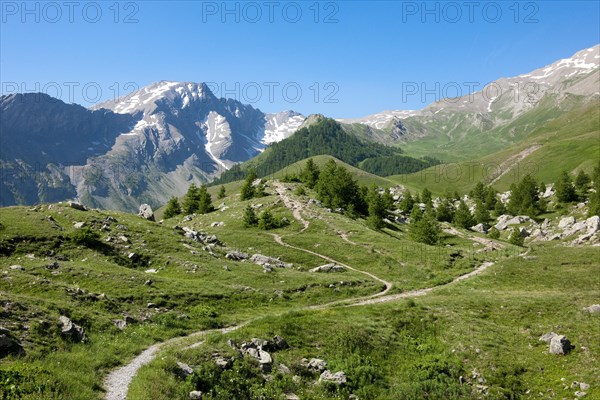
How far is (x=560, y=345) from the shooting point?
2133cm

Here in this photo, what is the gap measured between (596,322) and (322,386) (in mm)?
19056

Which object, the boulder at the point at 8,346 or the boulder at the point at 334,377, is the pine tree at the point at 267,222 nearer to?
the boulder at the point at 334,377

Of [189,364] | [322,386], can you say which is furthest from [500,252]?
[189,364]

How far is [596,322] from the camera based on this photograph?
958 inches

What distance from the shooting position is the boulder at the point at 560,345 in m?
21.3

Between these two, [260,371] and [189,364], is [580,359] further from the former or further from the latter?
[189,364]

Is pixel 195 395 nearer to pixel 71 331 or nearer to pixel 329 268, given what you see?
pixel 71 331

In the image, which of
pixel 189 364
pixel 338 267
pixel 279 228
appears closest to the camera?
pixel 189 364

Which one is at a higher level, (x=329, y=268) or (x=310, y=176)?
(x=310, y=176)

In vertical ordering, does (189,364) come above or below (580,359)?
above

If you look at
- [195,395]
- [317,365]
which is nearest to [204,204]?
[317,365]

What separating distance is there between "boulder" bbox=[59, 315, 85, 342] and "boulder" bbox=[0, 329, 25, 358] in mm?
2344

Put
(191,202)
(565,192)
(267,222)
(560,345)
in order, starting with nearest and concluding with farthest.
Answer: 1. (560,345)
2. (267,222)
3. (191,202)
4. (565,192)

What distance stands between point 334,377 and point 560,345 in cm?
1324
